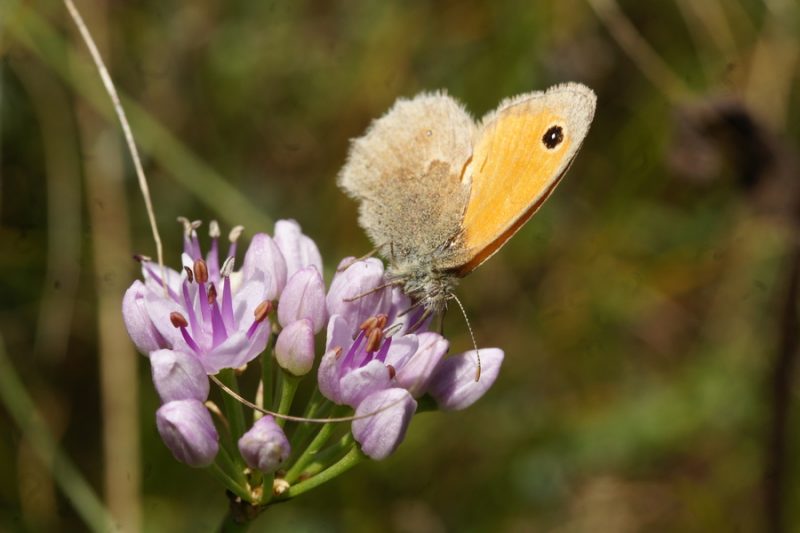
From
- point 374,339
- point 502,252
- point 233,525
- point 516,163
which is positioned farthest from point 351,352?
point 502,252

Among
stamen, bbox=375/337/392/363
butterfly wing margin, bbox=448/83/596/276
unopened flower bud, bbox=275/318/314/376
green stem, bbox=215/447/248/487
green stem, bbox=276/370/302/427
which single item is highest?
butterfly wing margin, bbox=448/83/596/276

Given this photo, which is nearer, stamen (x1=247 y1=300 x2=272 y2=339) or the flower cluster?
the flower cluster

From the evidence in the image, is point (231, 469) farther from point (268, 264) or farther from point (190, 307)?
point (268, 264)

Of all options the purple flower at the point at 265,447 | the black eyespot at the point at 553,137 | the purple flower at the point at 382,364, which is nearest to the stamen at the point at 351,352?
the purple flower at the point at 382,364

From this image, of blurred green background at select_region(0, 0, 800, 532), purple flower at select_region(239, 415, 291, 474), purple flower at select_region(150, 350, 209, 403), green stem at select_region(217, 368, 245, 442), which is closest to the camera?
purple flower at select_region(239, 415, 291, 474)

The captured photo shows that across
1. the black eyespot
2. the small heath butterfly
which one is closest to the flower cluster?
the small heath butterfly

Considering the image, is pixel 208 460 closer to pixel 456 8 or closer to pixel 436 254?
pixel 436 254

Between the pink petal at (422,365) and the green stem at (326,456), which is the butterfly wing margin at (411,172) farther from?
the green stem at (326,456)

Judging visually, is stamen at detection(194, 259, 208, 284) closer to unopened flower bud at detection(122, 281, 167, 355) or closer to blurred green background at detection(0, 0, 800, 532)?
unopened flower bud at detection(122, 281, 167, 355)
